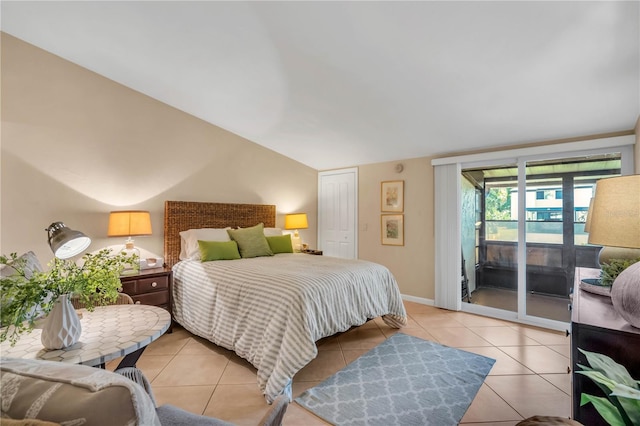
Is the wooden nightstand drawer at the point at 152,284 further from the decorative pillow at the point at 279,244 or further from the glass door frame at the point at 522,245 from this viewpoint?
the glass door frame at the point at 522,245

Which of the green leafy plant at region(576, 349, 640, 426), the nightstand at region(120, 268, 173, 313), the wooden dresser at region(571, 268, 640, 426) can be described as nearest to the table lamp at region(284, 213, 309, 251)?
the nightstand at region(120, 268, 173, 313)

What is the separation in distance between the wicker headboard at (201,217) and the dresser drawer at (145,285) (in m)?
0.47

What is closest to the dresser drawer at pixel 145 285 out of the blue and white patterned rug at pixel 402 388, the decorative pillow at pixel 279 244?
the decorative pillow at pixel 279 244

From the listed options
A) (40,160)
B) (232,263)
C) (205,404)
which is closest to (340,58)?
(232,263)

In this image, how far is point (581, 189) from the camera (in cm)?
331

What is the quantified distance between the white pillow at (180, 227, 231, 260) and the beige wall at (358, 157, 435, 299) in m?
2.40

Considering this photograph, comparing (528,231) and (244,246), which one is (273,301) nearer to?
(244,246)

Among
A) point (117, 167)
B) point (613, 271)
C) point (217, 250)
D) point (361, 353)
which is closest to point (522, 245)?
point (613, 271)

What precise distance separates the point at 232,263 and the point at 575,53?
3523 mm

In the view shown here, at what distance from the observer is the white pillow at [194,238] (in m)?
3.52

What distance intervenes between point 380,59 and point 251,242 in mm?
2635

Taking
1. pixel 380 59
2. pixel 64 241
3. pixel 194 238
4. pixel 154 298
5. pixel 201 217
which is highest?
pixel 380 59

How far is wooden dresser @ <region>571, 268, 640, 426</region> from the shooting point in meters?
1.08

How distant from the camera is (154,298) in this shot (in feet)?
10.3
